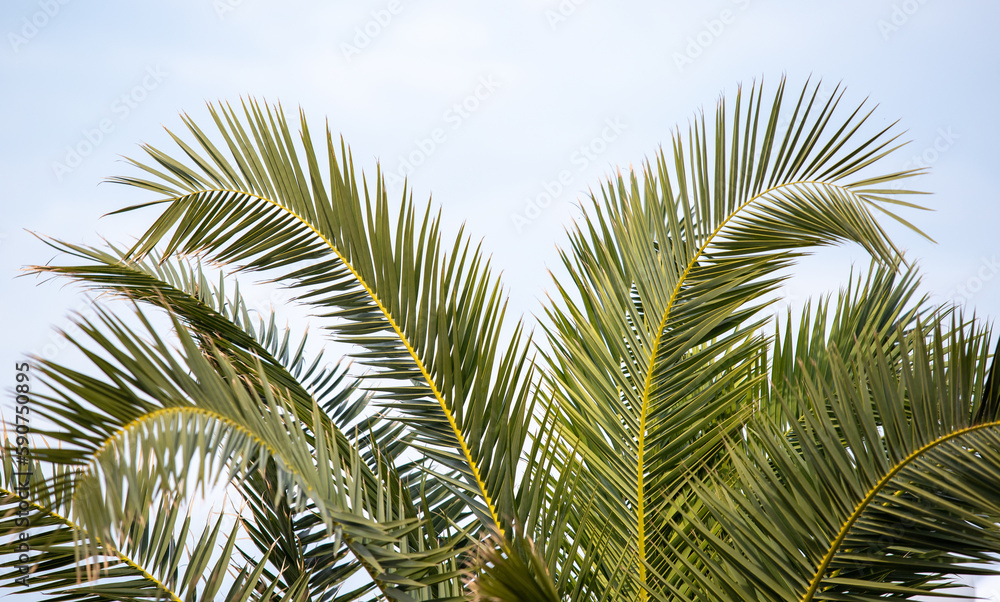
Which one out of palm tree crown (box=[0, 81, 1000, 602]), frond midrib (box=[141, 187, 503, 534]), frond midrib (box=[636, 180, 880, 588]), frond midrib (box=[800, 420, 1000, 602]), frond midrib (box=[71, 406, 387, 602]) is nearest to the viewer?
frond midrib (box=[71, 406, 387, 602])

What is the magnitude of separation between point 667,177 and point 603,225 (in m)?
0.29

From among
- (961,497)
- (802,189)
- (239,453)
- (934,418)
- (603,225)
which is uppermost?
(603,225)

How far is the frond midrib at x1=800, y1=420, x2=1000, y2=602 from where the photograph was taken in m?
1.64

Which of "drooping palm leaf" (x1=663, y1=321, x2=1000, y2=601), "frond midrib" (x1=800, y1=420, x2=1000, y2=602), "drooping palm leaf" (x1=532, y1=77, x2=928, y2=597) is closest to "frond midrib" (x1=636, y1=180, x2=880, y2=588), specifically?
"drooping palm leaf" (x1=532, y1=77, x2=928, y2=597)

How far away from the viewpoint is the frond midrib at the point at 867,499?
164cm

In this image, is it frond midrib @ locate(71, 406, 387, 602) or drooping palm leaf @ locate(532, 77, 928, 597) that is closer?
frond midrib @ locate(71, 406, 387, 602)

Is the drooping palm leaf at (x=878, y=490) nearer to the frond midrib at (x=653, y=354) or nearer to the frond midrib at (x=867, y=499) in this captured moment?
the frond midrib at (x=867, y=499)

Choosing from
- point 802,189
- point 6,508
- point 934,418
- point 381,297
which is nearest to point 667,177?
point 802,189

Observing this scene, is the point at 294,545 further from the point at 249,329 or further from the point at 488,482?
the point at 249,329

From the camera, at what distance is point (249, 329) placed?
3.26 m

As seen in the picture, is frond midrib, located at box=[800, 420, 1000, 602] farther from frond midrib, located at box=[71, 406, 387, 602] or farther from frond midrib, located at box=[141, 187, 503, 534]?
frond midrib, located at box=[71, 406, 387, 602]

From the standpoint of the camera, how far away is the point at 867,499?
1.76 meters

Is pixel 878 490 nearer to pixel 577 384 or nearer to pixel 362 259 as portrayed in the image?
pixel 577 384

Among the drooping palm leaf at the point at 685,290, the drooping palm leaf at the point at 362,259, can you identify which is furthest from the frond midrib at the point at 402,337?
the drooping palm leaf at the point at 685,290
